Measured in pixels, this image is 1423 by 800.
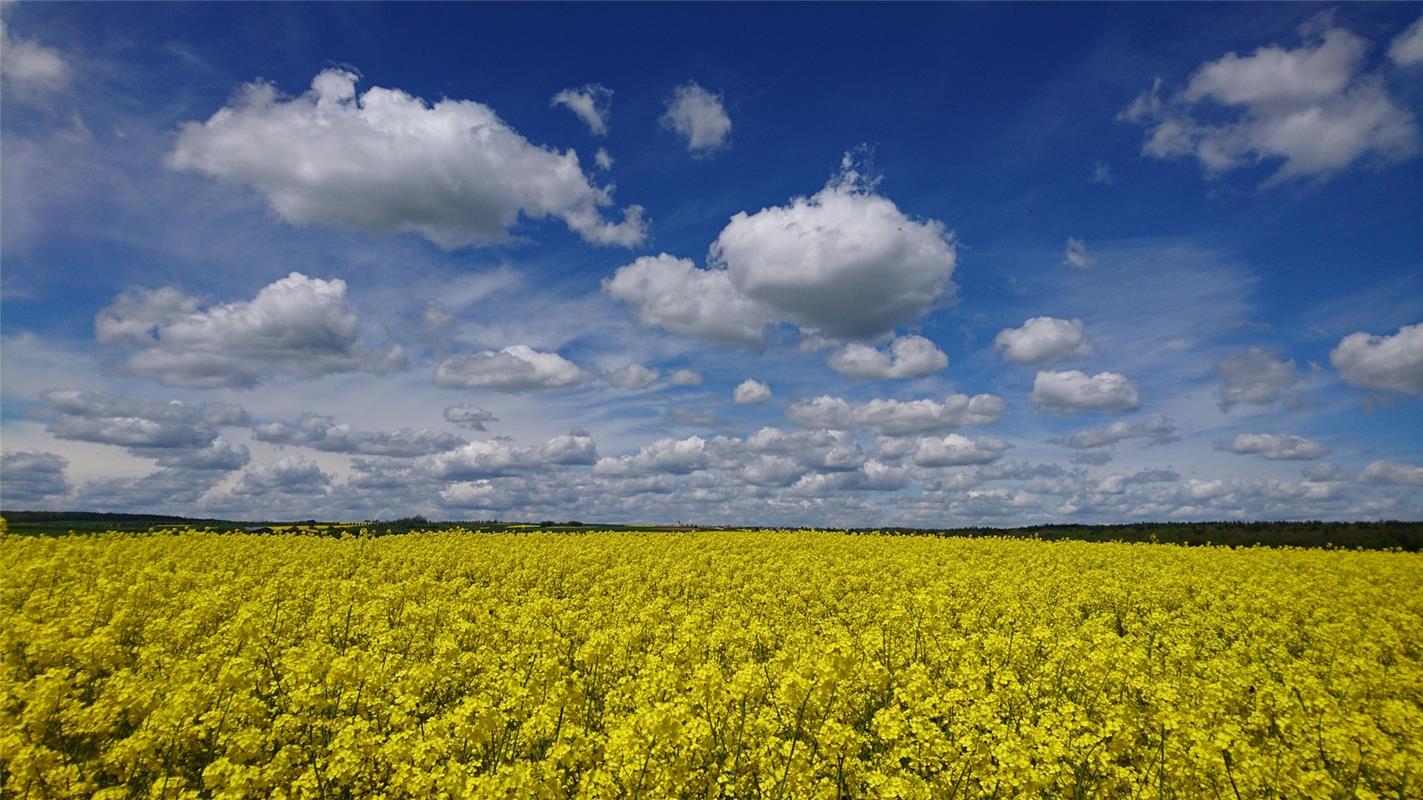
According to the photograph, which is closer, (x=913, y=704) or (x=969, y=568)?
(x=913, y=704)

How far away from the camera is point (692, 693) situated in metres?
9.00

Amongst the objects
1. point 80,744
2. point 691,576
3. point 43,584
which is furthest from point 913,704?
point 43,584

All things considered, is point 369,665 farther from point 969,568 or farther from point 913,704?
point 969,568

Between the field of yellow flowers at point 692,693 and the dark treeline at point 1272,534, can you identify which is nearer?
the field of yellow flowers at point 692,693

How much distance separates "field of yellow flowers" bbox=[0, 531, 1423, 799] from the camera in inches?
310

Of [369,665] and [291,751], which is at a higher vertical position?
[369,665]

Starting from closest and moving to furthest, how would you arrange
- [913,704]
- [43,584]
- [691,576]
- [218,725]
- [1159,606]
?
[218,725], [913,704], [43,584], [1159,606], [691,576]

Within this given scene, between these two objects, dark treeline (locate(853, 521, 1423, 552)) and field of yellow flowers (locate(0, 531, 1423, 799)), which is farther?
dark treeline (locate(853, 521, 1423, 552))

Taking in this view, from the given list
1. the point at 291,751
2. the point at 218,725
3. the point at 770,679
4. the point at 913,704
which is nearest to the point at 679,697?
the point at 770,679

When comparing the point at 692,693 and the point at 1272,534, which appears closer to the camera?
the point at 692,693

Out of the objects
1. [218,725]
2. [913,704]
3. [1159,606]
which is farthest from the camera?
[1159,606]

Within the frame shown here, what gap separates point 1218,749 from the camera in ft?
26.9

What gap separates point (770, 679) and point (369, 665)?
674 centimetres

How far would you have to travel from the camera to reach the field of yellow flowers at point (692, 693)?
25.9 ft
